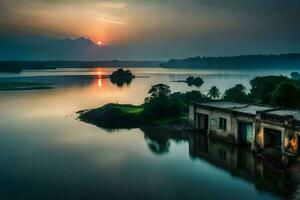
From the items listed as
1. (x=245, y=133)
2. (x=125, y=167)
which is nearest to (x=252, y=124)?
(x=245, y=133)

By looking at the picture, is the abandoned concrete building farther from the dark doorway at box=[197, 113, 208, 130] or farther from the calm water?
the calm water

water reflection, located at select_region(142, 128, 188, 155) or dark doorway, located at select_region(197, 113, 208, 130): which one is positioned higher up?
dark doorway, located at select_region(197, 113, 208, 130)

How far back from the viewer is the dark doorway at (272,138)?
5209cm

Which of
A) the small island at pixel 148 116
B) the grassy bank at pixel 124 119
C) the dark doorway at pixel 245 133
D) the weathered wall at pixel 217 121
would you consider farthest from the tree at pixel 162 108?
the dark doorway at pixel 245 133

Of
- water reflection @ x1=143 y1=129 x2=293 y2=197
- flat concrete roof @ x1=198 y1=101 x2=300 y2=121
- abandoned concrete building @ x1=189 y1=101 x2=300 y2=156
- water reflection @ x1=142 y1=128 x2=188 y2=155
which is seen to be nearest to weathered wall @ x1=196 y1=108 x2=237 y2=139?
abandoned concrete building @ x1=189 y1=101 x2=300 y2=156

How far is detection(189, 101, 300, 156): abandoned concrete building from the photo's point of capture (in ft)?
155

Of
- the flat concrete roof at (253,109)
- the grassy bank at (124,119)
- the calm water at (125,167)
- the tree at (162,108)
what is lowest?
the calm water at (125,167)

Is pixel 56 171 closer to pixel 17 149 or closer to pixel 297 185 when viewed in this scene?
pixel 17 149

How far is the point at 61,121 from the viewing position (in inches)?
3396

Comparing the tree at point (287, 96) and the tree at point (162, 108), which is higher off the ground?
the tree at point (287, 96)

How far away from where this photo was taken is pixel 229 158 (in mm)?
54062

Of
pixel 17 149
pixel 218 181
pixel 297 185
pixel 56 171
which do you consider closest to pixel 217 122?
pixel 218 181

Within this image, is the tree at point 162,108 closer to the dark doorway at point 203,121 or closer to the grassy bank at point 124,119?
the grassy bank at point 124,119

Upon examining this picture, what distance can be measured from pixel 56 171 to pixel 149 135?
2651 cm
